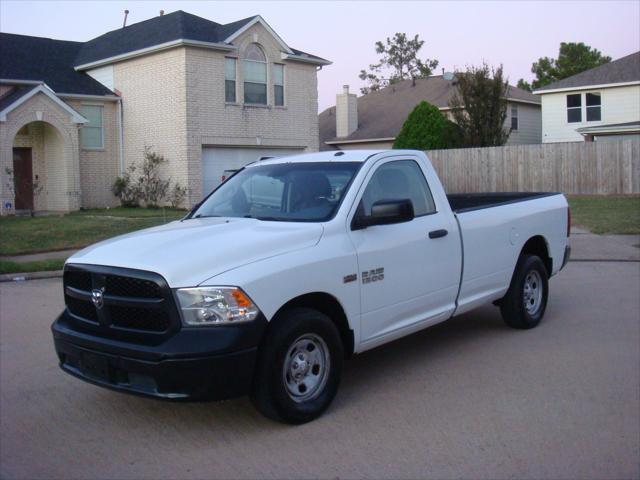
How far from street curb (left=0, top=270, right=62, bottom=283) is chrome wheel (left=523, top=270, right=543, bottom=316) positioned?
311 inches

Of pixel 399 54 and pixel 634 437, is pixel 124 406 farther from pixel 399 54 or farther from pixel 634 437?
pixel 399 54

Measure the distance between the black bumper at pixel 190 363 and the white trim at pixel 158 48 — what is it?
71.8 feet

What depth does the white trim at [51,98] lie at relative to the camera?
2281cm

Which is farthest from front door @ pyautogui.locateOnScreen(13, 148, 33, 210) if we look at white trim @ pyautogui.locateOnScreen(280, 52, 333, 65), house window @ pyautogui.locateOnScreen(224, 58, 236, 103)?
white trim @ pyautogui.locateOnScreen(280, 52, 333, 65)

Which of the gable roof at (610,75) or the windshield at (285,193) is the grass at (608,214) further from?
the windshield at (285,193)

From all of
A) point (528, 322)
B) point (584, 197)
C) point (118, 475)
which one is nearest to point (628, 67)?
point (584, 197)

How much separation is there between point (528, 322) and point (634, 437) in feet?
10.4

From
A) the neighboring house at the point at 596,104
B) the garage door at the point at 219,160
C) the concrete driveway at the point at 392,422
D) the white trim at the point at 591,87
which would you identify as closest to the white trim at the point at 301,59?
the garage door at the point at 219,160

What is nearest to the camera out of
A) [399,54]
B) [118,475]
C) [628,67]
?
[118,475]

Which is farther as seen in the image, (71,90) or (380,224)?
(71,90)

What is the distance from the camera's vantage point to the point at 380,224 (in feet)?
19.2

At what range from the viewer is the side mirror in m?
5.68

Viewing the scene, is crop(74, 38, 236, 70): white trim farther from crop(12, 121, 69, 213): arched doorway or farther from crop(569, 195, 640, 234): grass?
crop(569, 195, 640, 234): grass

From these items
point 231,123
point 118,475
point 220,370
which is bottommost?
point 118,475
